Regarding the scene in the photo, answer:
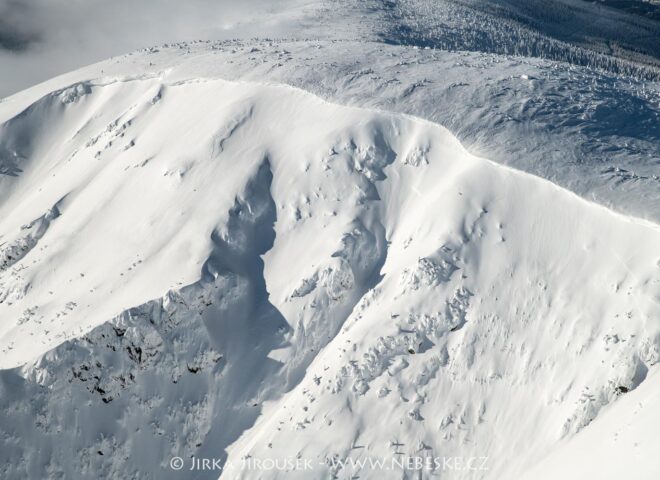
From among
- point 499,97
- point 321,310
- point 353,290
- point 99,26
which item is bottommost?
point 321,310

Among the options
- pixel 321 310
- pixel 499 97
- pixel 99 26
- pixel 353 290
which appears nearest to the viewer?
pixel 321 310

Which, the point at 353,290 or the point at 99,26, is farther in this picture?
the point at 99,26

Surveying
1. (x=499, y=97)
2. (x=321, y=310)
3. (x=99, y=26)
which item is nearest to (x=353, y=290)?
(x=321, y=310)

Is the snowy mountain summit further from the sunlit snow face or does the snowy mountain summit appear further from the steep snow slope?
the sunlit snow face

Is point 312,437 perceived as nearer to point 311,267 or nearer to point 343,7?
point 311,267

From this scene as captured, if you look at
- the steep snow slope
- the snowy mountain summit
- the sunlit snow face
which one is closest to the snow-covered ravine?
the snowy mountain summit

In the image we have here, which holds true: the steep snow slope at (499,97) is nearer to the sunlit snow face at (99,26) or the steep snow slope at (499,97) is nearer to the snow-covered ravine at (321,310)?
the snow-covered ravine at (321,310)

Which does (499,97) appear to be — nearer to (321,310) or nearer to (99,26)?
(321,310)
